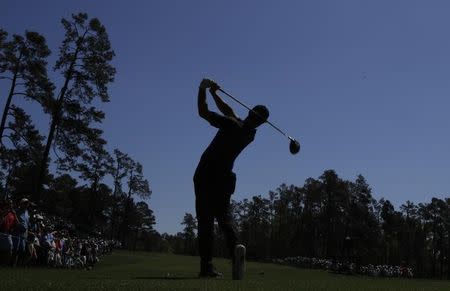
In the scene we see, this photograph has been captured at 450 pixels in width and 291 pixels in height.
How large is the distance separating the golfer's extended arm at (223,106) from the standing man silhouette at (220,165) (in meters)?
0.12

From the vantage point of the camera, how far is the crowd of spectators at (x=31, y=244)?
1744 cm

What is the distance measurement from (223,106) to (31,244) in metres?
13.8

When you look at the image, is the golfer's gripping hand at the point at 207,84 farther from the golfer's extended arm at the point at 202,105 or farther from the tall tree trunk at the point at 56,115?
the tall tree trunk at the point at 56,115

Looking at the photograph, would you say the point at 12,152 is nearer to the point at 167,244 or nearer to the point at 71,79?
the point at 71,79

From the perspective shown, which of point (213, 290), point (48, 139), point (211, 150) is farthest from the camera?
point (48, 139)

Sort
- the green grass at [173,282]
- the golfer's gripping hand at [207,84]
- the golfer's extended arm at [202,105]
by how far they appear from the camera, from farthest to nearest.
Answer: the golfer's gripping hand at [207,84]
the golfer's extended arm at [202,105]
the green grass at [173,282]

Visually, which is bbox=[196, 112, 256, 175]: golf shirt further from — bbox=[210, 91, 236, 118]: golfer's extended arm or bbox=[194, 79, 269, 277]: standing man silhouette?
bbox=[210, 91, 236, 118]: golfer's extended arm

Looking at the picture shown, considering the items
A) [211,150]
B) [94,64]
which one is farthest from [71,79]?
[211,150]

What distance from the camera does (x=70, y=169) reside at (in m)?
46.2

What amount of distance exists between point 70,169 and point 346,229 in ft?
282

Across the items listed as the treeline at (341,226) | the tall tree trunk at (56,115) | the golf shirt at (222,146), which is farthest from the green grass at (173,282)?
the treeline at (341,226)

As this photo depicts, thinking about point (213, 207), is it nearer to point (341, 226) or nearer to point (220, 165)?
point (220, 165)

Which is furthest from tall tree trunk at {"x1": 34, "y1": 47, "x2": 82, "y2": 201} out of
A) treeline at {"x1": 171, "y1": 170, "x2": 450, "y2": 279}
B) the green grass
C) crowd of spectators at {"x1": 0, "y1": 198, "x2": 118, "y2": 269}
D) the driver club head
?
treeline at {"x1": 171, "y1": 170, "x2": 450, "y2": 279}

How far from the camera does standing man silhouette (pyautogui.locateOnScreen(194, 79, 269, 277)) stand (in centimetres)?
791
